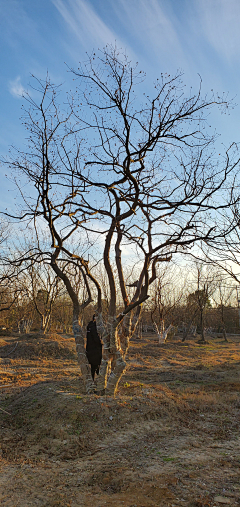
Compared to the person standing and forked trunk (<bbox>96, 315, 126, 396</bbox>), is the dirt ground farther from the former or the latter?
the person standing

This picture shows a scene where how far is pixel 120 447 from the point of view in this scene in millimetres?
4625

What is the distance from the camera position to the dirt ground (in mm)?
3244

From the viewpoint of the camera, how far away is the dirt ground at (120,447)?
3.24m

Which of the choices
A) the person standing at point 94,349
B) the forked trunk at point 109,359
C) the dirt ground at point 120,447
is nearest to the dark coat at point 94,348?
the person standing at point 94,349

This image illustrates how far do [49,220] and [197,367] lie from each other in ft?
30.5

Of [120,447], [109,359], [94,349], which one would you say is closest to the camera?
[120,447]

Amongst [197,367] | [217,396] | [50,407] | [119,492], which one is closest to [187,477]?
[119,492]

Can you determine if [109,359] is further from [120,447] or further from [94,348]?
[120,447]

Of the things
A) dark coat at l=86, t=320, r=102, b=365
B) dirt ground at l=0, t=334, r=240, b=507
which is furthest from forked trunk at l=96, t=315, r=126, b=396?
dark coat at l=86, t=320, r=102, b=365

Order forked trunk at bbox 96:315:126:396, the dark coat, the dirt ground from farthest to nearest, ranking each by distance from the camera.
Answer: the dark coat < forked trunk at bbox 96:315:126:396 < the dirt ground

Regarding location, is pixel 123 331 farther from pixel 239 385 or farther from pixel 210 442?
pixel 239 385

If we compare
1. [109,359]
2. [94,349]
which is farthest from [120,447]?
[94,349]

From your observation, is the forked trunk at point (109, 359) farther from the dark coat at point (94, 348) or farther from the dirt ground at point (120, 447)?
the dark coat at point (94, 348)

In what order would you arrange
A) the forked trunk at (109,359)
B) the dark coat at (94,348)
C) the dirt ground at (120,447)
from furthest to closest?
the dark coat at (94,348) < the forked trunk at (109,359) < the dirt ground at (120,447)
